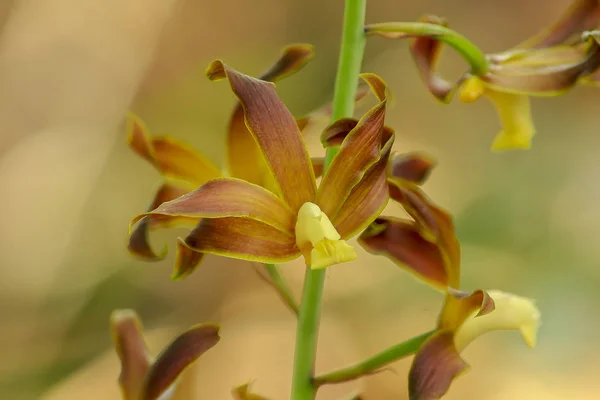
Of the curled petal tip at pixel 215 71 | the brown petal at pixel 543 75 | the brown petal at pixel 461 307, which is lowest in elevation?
the brown petal at pixel 461 307

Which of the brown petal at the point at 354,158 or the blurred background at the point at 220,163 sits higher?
the brown petal at the point at 354,158

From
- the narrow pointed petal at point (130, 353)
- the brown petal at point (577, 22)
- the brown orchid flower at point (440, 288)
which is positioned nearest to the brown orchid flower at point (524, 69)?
the brown petal at point (577, 22)

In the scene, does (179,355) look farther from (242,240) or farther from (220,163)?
(220,163)

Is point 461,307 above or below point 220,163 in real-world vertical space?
above

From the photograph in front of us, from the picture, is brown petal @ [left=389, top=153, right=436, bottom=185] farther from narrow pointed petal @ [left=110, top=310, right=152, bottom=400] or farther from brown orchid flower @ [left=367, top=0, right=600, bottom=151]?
narrow pointed petal @ [left=110, top=310, right=152, bottom=400]

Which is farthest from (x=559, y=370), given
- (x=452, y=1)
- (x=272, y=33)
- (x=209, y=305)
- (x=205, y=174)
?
(x=205, y=174)

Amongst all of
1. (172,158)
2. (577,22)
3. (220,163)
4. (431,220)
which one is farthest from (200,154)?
(220,163)

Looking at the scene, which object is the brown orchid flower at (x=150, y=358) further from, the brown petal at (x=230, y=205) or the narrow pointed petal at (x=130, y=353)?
the brown petal at (x=230, y=205)

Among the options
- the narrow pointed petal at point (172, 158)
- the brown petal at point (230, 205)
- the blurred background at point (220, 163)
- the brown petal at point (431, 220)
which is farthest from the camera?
the blurred background at point (220, 163)

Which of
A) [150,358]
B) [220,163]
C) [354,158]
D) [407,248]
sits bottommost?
[220,163]
